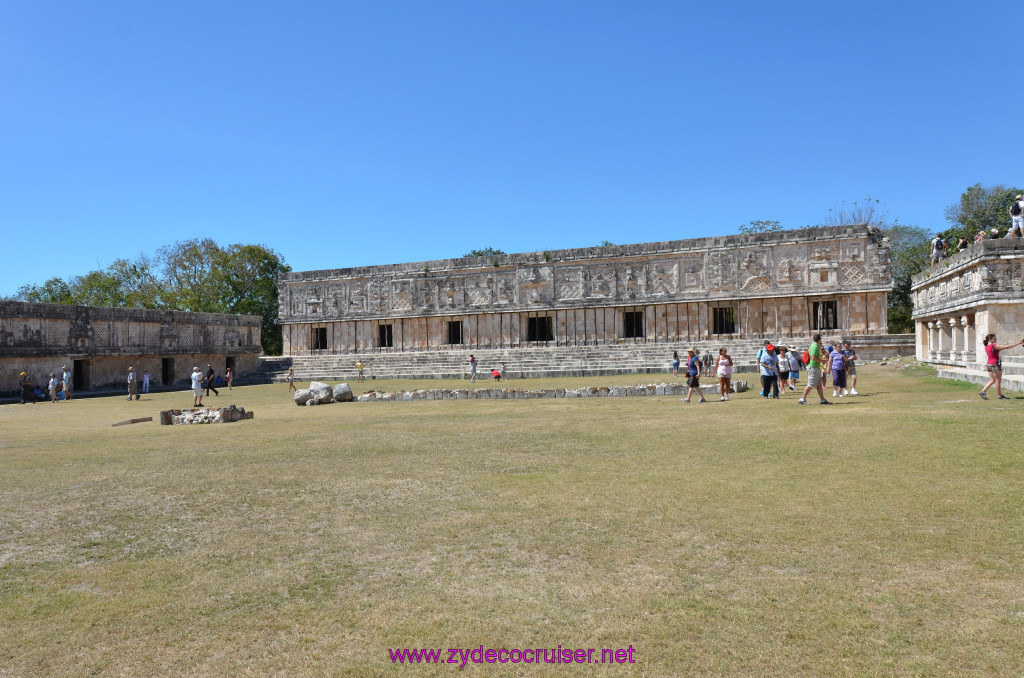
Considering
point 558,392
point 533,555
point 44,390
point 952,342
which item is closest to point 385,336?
point 44,390

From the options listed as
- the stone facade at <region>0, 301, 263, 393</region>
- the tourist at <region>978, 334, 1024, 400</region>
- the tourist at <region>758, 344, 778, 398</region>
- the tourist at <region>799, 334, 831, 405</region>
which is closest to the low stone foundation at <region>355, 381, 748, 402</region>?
the tourist at <region>758, 344, 778, 398</region>

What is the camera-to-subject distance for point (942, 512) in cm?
479

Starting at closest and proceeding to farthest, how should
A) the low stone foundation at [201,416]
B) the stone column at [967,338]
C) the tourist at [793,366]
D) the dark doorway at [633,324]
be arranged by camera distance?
1. the low stone foundation at [201,416]
2. the tourist at [793,366]
3. the stone column at [967,338]
4. the dark doorway at [633,324]

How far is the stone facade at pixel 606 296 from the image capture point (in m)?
28.0

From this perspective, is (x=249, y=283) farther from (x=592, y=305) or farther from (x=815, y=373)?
(x=815, y=373)

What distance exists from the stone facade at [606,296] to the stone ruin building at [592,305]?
5 cm

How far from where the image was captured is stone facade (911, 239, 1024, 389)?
14953 mm

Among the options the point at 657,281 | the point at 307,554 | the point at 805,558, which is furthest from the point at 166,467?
the point at 657,281

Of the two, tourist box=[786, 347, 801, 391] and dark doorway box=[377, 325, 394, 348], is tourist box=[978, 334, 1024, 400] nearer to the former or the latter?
tourist box=[786, 347, 801, 391]

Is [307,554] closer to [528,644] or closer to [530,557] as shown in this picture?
[530,557]

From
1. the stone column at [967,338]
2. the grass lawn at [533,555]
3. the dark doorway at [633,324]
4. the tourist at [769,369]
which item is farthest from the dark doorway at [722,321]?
the grass lawn at [533,555]

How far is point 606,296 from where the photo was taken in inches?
1246

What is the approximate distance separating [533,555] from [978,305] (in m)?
15.8

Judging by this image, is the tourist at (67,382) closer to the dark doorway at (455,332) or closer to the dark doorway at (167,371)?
the dark doorway at (167,371)
